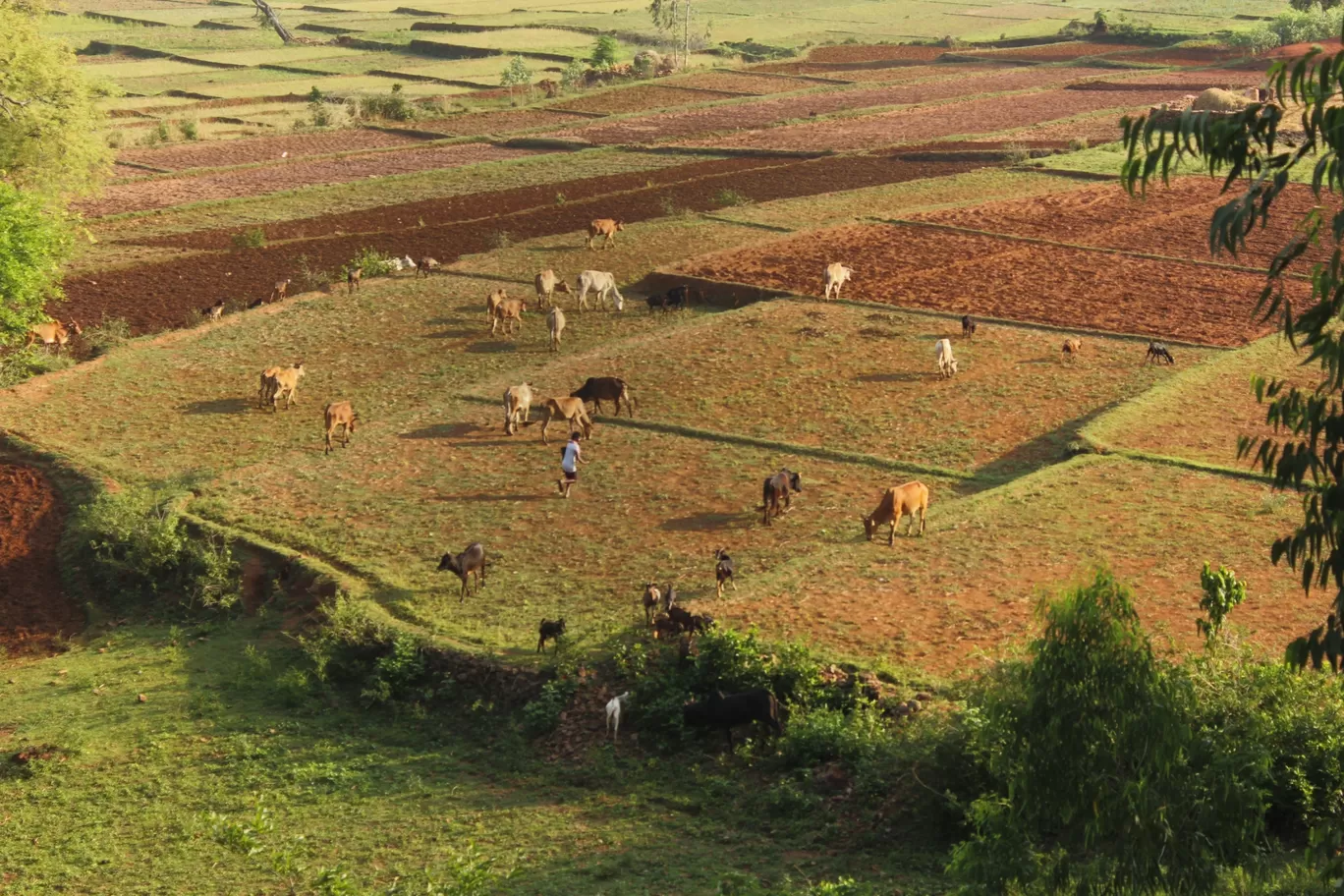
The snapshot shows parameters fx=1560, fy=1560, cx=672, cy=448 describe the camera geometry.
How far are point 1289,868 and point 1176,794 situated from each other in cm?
167

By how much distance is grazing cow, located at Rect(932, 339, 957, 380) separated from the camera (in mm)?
26859

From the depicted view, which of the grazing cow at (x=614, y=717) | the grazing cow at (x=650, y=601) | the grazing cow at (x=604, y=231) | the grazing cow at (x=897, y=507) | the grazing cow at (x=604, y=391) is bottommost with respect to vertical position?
the grazing cow at (x=614, y=717)

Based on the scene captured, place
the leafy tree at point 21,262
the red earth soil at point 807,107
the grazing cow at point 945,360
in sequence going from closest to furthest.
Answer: the grazing cow at point 945,360 → the leafy tree at point 21,262 → the red earth soil at point 807,107

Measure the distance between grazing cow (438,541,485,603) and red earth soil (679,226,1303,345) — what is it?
49.7 ft

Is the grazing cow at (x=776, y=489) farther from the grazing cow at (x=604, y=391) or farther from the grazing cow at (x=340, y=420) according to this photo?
the grazing cow at (x=340, y=420)

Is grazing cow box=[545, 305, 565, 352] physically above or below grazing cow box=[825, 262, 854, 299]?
below

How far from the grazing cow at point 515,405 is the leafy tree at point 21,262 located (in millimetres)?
10480

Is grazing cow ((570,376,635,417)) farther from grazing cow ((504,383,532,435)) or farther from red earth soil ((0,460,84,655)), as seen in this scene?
red earth soil ((0,460,84,655))

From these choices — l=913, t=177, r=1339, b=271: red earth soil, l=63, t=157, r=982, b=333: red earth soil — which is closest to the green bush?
l=63, t=157, r=982, b=333: red earth soil

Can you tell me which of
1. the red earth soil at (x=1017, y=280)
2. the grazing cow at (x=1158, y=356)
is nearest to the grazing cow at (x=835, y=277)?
the red earth soil at (x=1017, y=280)

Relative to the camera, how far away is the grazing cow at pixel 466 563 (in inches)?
728

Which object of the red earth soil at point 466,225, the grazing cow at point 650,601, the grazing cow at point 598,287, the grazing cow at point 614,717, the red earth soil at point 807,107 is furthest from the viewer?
the red earth soil at point 807,107

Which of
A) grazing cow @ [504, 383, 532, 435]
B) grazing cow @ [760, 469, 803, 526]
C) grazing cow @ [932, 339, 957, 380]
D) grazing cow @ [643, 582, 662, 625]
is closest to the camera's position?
grazing cow @ [643, 582, 662, 625]

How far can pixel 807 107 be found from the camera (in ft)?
225
